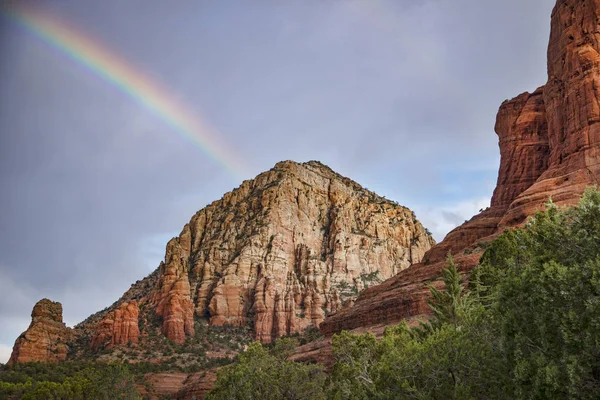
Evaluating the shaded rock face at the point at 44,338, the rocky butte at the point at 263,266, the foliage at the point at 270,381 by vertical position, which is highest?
the rocky butte at the point at 263,266

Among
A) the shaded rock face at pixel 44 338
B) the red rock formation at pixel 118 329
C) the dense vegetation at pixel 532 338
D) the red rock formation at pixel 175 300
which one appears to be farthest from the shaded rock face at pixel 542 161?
the shaded rock face at pixel 44 338

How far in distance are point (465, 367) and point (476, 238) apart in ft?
167

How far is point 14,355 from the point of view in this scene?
93.8 metres

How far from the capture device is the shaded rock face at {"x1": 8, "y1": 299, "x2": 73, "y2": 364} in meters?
92.6

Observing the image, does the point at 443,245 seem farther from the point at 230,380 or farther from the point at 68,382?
the point at 68,382

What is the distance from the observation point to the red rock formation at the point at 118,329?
97.9 m

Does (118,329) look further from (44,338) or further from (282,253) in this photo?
(282,253)

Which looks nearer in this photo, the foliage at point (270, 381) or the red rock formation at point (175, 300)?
the foliage at point (270, 381)

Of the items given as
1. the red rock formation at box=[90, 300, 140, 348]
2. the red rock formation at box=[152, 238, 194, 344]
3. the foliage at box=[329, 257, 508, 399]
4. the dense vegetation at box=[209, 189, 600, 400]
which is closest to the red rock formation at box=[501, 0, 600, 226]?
the foliage at box=[329, 257, 508, 399]

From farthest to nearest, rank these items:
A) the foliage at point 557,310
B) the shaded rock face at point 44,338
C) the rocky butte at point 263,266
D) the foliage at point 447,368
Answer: the rocky butte at point 263,266 → the shaded rock face at point 44,338 → the foliage at point 447,368 → the foliage at point 557,310

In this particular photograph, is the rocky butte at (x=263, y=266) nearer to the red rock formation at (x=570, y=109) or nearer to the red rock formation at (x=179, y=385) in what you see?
the red rock formation at (x=179, y=385)

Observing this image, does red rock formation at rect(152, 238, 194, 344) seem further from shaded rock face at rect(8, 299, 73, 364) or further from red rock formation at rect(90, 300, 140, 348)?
shaded rock face at rect(8, 299, 73, 364)

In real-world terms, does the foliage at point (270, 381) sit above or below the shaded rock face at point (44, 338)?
below

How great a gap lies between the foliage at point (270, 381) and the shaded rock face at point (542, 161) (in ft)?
42.7
